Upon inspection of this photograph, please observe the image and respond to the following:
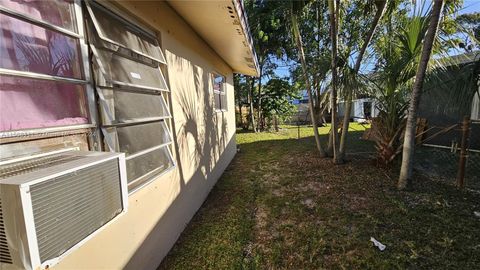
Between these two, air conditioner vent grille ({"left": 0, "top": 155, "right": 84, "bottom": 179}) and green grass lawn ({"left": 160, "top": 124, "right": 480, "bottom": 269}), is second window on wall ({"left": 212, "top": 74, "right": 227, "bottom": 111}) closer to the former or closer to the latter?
green grass lawn ({"left": 160, "top": 124, "right": 480, "bottom": 269})

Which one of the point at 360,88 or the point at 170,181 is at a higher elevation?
the point at 360,88

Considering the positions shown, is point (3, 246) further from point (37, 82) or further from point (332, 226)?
point (332, 226)

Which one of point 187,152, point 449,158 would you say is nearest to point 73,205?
point 187,152

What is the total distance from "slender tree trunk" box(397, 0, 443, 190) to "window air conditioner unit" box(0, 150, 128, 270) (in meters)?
4.11

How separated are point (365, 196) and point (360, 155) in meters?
2.77

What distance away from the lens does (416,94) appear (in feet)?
11.9

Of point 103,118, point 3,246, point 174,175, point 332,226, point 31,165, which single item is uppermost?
point 103,118

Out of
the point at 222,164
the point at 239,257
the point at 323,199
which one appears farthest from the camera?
the point at 222,164

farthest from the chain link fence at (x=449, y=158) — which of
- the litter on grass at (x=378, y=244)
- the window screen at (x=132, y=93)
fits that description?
the window screen at (x=132, y=93)

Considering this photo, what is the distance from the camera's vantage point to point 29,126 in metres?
1.26

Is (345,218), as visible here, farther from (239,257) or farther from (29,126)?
(29,126)

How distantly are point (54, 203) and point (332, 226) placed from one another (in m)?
3.00

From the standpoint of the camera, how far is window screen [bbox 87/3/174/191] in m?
1.81

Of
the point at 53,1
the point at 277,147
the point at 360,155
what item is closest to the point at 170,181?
the point at 53,1
